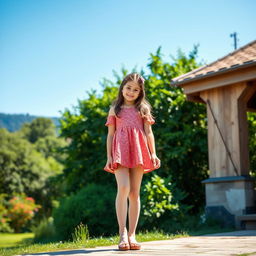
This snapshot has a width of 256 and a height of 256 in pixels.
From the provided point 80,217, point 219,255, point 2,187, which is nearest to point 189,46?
point 80,217

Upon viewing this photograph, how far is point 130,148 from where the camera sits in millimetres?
3730

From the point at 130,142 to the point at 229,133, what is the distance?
352cm

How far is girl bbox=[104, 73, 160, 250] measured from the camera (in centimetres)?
362

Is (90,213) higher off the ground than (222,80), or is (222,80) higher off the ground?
(222,80)

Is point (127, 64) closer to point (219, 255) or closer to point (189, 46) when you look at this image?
point (189, 46)

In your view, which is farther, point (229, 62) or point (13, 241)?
point (13, 241)

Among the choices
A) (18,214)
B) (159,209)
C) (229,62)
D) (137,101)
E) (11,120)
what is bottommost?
(18,214)

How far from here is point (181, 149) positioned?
8.65 meters

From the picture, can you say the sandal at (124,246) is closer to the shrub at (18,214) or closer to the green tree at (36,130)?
the shrub at (18,214)

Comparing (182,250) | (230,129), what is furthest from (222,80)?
(182,250)

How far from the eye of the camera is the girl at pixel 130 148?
11.9ft

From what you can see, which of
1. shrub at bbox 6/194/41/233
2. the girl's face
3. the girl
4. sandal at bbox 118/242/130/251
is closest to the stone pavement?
sandal at bbox 118/242/130/251

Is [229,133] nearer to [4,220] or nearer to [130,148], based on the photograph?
[130,148]

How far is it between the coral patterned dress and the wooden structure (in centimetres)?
315
